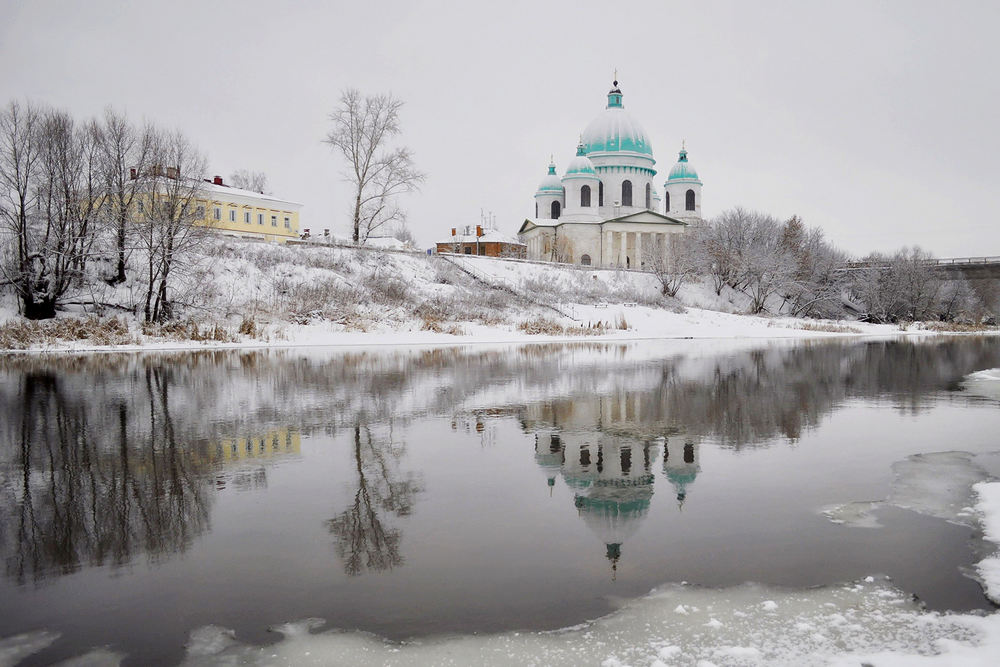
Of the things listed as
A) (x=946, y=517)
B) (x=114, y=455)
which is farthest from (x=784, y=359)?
(x=114, y=455)

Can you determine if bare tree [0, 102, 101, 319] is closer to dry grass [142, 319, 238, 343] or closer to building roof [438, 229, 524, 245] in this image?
dry grass [142, 319, 238, 343]

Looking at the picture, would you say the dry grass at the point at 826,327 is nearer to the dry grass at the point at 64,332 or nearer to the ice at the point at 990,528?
the dry grass at the point at 64,332

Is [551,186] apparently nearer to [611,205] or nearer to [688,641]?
[611,205]

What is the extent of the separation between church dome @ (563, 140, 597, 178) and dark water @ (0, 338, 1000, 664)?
2758 inches

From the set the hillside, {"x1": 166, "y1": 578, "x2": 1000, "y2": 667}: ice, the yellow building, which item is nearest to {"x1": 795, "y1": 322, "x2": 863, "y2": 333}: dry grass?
the hillside

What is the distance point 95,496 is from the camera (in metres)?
7.66

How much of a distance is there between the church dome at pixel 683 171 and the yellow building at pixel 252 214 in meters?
48.7

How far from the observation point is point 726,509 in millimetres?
7359

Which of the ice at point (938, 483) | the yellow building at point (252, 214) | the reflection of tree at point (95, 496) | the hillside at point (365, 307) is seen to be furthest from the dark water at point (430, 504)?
the yellow building at point (252, 214)

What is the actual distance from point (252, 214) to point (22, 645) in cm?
6237

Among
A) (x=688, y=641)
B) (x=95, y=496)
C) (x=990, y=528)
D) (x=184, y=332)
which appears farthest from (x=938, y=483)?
(x=184, y=332)

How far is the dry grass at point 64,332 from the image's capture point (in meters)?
29.6

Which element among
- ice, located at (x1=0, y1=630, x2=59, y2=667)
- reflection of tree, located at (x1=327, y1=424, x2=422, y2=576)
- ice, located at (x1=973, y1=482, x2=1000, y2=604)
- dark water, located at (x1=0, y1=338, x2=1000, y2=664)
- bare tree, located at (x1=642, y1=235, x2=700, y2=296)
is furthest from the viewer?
bare tree, located at (x1=642, y1=235, x2=700, y2=296)

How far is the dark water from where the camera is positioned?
5121mm
